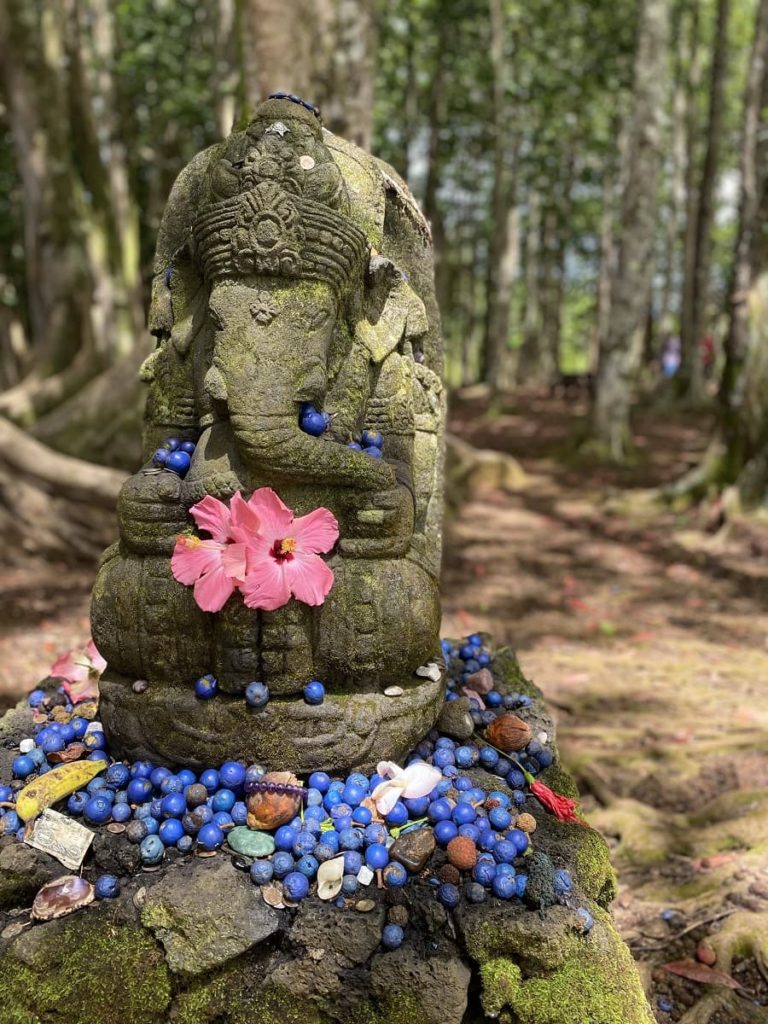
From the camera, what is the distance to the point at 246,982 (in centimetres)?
202

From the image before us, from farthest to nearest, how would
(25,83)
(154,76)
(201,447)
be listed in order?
(154,76) → (25,83) → (201,447)

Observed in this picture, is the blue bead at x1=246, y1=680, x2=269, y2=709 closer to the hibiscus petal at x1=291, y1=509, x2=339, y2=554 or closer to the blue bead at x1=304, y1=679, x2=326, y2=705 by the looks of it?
the blue bead at x1=304, y1=679, x2=326, y2=705

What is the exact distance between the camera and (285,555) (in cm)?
231

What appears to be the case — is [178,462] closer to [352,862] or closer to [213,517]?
[213,517]

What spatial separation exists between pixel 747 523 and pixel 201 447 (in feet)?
22.7

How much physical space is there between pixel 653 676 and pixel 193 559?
404 centimetres

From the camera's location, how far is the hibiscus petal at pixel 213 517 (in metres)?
2.33

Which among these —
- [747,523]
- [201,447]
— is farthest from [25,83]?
[201,447]

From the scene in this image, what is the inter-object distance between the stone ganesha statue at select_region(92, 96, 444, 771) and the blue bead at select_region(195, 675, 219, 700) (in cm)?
2

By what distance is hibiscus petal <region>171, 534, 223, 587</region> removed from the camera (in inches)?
90.5

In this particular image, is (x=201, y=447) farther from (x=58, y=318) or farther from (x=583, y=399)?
(x=583, y=399)

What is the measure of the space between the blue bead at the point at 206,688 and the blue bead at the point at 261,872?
0.49 m

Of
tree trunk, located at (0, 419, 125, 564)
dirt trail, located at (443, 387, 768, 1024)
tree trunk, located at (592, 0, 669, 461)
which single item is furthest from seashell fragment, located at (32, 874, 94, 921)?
tree trunk, located at (592, 0, 669, 461)

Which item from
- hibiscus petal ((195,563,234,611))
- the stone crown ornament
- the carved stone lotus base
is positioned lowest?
the carved stone lotus base
